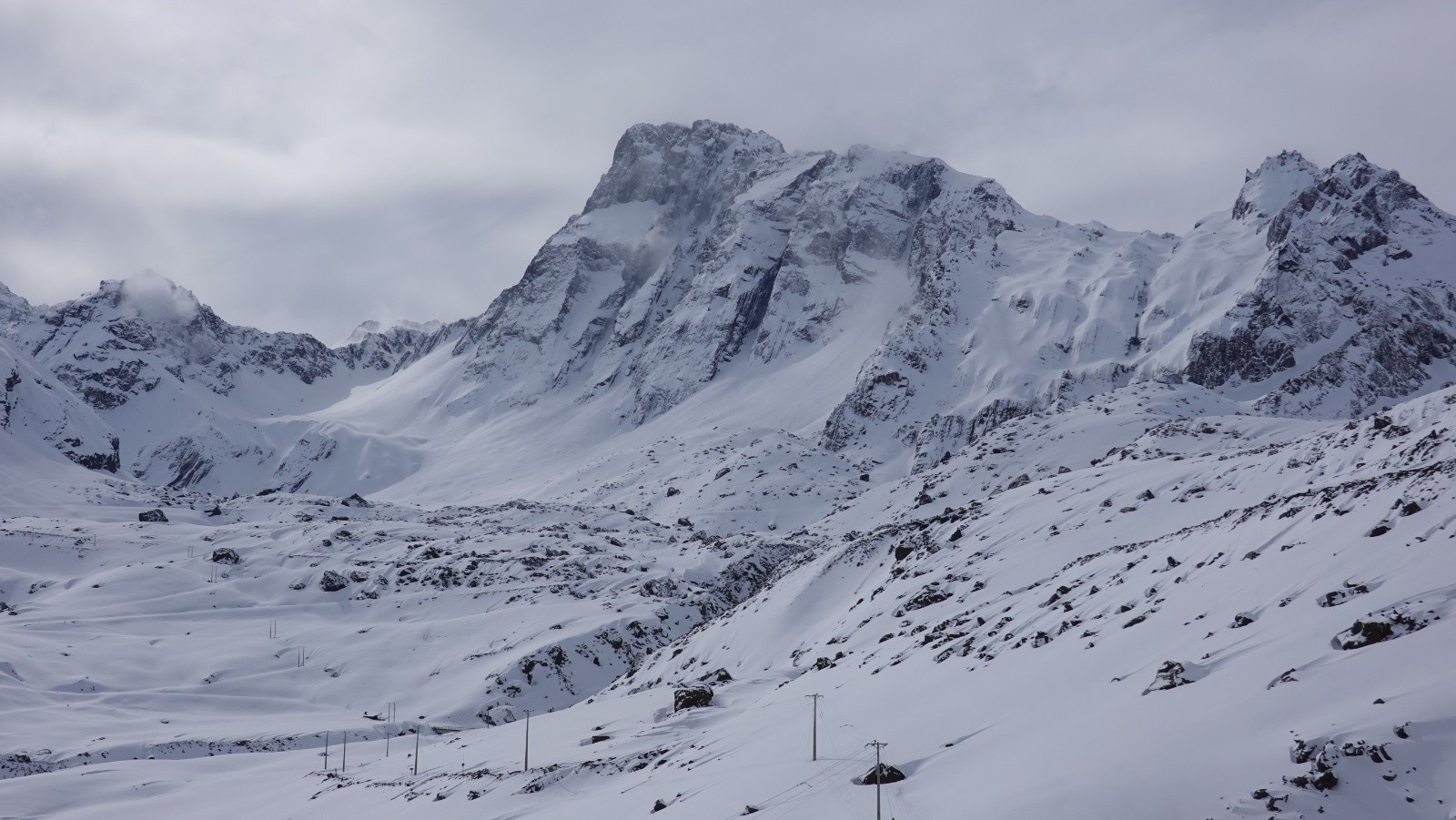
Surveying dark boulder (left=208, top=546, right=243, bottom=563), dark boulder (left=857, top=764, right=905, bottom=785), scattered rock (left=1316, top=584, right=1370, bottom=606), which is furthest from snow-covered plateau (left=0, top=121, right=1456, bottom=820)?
dark boulder (left=208, top=546, right=243, bottom=563)

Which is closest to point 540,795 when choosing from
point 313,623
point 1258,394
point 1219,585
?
point 1219,585

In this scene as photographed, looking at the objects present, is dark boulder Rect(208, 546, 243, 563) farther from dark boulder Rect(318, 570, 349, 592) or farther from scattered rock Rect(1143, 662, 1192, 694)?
scattered rock Rect(1143, 662, 1192, 694)

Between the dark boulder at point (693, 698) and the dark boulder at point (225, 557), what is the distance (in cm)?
8618

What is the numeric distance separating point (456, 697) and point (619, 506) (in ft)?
326

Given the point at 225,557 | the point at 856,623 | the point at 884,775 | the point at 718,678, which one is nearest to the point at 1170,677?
the point at 884,775

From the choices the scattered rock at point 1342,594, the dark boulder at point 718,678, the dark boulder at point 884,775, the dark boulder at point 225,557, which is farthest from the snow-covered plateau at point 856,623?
the dark boulder at point 225,557

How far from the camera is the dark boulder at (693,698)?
42.5 m

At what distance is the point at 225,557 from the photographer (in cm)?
10931

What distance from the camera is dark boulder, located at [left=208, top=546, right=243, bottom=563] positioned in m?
109

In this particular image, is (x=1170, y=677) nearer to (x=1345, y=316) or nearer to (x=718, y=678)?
(x=718, y=678)

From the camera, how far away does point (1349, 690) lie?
651 inches

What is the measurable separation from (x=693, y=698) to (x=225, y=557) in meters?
88.5

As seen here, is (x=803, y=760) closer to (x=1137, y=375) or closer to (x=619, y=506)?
(x=619, y=506)

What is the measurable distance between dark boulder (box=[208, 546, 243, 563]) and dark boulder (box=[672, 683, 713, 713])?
86184mm
